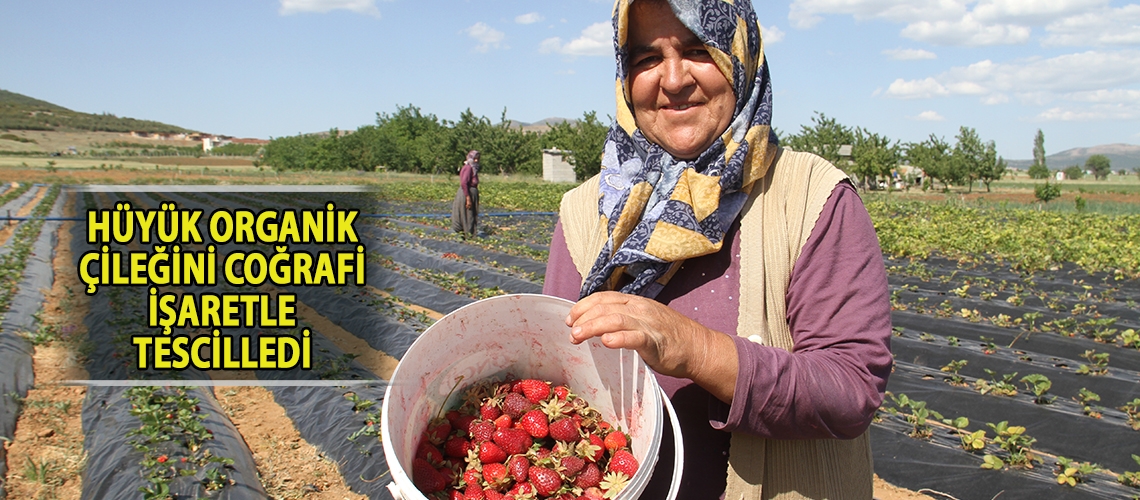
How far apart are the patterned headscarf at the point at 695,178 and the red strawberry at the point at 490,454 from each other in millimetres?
313

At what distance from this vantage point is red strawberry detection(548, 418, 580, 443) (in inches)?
46.4

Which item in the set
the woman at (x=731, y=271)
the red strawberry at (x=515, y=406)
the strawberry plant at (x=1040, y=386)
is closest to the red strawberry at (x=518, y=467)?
the red strawberry at (x=515, y=406)

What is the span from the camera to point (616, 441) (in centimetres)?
116

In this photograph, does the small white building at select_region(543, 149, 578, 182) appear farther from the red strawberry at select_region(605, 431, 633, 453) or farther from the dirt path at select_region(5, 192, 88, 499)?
the red strawberry at select_region(605, 431, 633, 453)

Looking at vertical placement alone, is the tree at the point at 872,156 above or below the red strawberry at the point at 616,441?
above

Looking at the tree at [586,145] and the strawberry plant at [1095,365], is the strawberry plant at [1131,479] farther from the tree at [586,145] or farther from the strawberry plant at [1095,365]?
the tree at [586,145]

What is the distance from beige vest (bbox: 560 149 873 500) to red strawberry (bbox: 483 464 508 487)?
37 cm

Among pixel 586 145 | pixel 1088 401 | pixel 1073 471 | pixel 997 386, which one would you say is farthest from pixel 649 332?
pixel 586 145

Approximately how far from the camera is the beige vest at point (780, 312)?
43.1 inches

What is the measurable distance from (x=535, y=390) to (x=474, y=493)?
230 millimetres

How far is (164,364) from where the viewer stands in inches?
198

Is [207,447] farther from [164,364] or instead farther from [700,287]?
[700,287]

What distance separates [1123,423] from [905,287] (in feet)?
12.6

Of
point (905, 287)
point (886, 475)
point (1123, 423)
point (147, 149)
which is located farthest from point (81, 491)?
point (147, 149)
